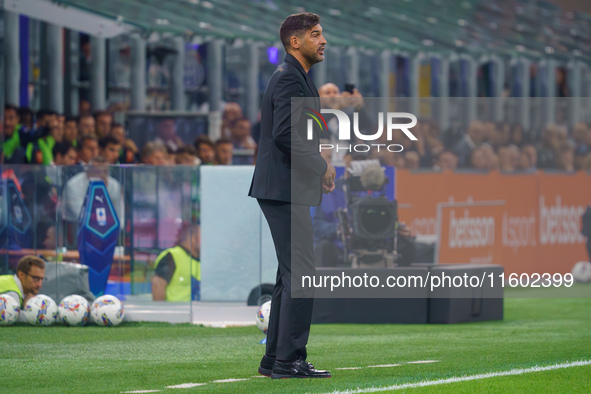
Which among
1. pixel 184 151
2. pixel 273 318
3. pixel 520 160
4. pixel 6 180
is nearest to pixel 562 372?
pixel 273 318

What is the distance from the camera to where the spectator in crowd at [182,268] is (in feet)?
29.3

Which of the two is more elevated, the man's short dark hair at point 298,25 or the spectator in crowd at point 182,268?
the man's short dark hair at point 298,25

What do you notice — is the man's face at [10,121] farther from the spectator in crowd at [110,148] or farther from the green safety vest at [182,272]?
the green safety vest at [182,272]

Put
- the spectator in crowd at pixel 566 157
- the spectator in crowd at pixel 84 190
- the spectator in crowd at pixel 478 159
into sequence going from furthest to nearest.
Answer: the spectator in crowd at pixel 566 157 → the spectator in crowd at pixel 478 159 → the spectator in crowd at pixel 84 190

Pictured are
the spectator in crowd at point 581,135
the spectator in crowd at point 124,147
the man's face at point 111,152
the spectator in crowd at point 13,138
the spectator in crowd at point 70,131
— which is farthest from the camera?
the spectator in crowd at point 581,135

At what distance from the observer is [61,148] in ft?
37.4

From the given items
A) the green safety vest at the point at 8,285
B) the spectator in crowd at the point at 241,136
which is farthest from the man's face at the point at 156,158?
the green safety vest at the point at 8,285

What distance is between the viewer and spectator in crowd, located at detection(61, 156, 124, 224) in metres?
8.93

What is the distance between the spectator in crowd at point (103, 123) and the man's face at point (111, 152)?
26.6 inches

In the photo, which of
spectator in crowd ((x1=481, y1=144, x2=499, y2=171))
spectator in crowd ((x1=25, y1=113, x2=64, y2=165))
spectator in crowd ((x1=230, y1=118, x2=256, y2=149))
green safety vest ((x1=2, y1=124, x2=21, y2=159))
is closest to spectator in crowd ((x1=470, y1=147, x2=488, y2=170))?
spectator in crowd ((x1=481, y1=144, x2=499, y2=171))

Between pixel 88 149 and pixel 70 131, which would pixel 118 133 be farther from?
pixel 88 149

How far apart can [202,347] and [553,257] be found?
23.9 feet

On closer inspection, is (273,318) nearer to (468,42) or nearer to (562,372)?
(562,372)

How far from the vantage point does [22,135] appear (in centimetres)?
1155
